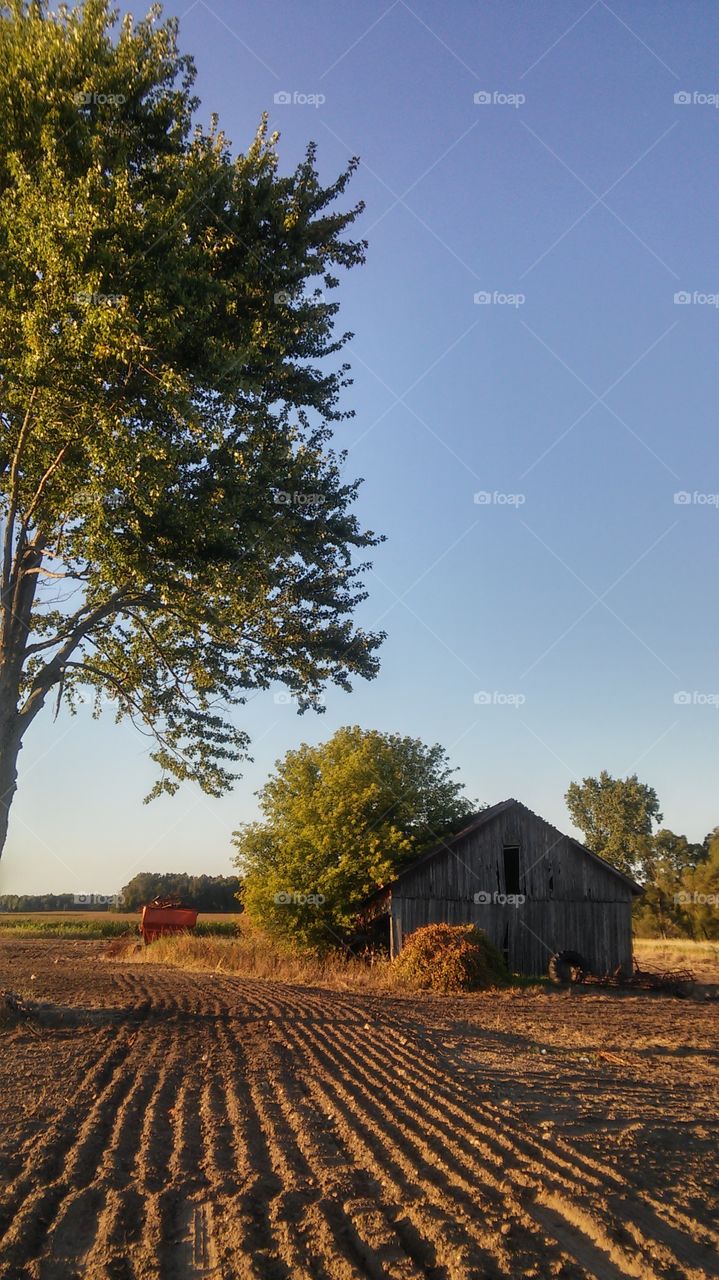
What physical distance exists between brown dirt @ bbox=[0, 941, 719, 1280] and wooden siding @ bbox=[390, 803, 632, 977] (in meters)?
15.4

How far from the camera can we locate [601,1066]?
10711 millimetres

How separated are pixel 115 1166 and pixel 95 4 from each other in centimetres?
1486

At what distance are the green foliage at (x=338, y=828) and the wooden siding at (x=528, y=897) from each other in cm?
134

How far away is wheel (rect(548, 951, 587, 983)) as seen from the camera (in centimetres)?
2833

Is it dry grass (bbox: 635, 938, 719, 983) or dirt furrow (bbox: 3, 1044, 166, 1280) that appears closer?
dirt furrow (bbox: 3, 1044, 166, 1280)

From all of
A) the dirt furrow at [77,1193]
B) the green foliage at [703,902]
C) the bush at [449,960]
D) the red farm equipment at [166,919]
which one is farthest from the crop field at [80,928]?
the dirt furrow at [77,1193]

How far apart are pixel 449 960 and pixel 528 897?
7758 millimetres

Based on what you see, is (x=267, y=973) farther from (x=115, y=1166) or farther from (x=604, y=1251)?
(x=604, y=1251)
